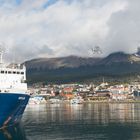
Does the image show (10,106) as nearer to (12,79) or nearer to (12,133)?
(12,133)

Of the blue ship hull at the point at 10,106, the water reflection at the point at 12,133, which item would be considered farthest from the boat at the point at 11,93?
the water reflection at the point at 12,133

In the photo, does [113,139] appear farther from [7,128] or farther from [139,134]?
[7,128]

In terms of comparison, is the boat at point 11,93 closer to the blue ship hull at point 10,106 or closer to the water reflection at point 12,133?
the blue ship hull at point 10,106

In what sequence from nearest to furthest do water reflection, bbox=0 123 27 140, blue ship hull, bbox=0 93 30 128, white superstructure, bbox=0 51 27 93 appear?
water reflection, bbox=0 123 27 140, blue ship hull, bbox=0 93 30 128, white superstructure, bbox=0 51 27 93

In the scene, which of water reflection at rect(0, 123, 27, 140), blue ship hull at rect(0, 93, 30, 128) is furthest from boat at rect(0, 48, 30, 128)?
water reflection at rect(0, 123, 27, 140)

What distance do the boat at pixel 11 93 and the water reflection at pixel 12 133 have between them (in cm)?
99

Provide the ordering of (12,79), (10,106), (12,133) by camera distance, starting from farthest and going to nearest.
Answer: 1. (12,79)
2. (10,106)
3. (12,133)

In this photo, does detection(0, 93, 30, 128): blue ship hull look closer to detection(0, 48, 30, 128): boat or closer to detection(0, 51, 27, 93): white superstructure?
detection(0, 48, 30, 128): boat

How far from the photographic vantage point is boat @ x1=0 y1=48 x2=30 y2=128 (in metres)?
76.1

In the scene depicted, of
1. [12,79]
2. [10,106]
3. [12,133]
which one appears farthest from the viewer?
[12,79]

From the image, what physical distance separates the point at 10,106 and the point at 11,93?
7.37ft

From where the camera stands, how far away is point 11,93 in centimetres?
7731

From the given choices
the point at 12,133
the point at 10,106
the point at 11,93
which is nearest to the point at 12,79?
the point at 11,93

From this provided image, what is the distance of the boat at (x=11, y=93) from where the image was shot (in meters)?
76.1
